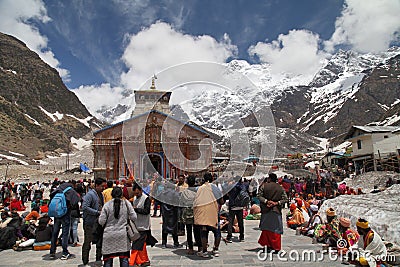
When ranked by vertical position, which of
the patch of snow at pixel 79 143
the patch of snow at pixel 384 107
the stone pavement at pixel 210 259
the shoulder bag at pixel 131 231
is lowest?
the stone pavement at pixel 210 259

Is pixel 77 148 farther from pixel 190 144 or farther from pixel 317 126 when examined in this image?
pixel 317 126

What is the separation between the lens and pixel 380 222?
22.9 ft

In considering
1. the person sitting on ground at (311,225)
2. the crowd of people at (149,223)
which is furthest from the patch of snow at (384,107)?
the crowd of people at (149,223)

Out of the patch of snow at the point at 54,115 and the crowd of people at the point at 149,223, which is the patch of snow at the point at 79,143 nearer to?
the patch of snow at the point at 54,115

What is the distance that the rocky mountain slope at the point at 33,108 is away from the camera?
82250mm

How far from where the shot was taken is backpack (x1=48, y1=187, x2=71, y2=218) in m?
6.61

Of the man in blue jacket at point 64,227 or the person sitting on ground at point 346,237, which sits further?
the man in blue jacket at point 64,227

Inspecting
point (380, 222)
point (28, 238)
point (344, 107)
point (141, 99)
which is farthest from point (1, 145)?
point (344, 107)

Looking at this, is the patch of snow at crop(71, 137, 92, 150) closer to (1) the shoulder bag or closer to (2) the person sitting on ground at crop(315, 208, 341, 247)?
(2) the person sitting on ground at crop(315, 208, 341, 247)

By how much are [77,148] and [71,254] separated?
309 ft

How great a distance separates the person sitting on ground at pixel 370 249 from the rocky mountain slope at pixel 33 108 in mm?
75303

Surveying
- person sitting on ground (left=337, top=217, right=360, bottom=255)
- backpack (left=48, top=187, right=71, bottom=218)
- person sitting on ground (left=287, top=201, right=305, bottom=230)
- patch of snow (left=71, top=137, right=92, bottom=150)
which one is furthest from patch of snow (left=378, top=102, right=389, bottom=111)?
backpack (left=48, top=187, right=71, bottom=218)

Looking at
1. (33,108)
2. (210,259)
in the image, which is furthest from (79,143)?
(210,259)

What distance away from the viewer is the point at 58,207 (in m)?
6.62
